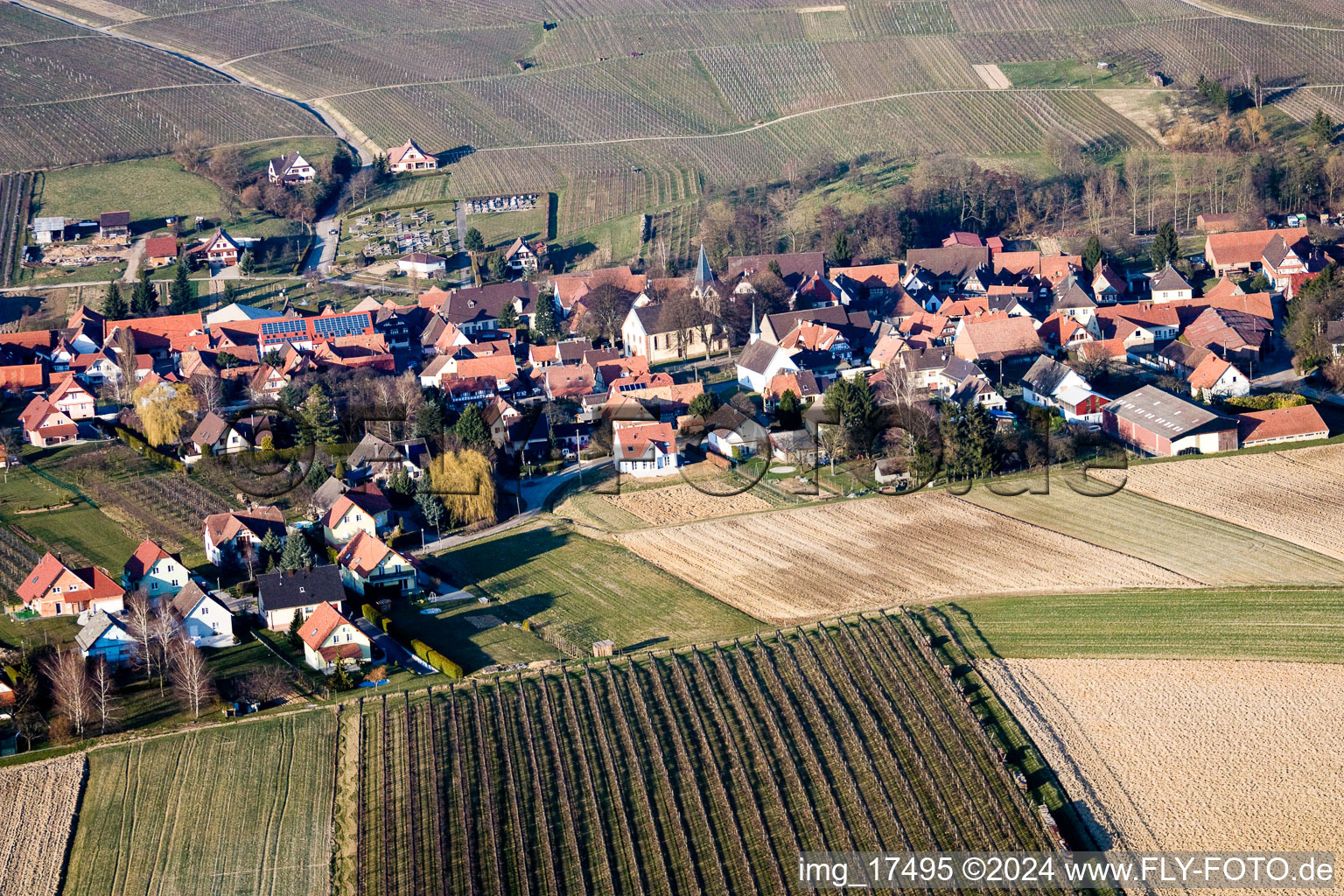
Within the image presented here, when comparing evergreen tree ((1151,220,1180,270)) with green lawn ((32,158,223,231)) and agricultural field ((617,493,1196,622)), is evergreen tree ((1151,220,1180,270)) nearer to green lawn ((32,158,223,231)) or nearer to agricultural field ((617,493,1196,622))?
agricultural field ((617,493,1196,622))

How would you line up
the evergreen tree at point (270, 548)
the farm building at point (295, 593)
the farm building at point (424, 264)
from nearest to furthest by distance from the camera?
the farm building at point (295, 593)
the evergreen tree at point (270, 548)
the farm building at point (424, 264)

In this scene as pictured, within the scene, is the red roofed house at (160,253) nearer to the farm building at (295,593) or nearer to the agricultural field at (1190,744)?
the farm building at (295,593)

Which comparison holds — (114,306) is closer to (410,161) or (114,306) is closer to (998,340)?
(410,161)

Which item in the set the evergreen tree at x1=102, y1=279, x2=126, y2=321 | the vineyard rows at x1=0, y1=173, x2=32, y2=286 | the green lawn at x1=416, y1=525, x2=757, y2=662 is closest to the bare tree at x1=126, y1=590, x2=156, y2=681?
the green lawn at x1=416, y1=525, x2=757, y2=662

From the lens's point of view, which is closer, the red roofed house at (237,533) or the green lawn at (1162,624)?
the green lawn at (1162,624)

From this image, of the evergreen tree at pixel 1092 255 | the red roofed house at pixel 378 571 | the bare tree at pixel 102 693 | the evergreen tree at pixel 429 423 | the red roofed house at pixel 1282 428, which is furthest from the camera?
the evergreen tree at pixel 1092 255

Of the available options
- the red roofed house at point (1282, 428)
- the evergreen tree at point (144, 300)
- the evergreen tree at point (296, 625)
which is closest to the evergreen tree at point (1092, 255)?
the red roofed house at point (1282, 428)

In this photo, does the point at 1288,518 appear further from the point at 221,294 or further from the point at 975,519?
the point at 221,294

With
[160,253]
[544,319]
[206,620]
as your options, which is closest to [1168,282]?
[544,319]
